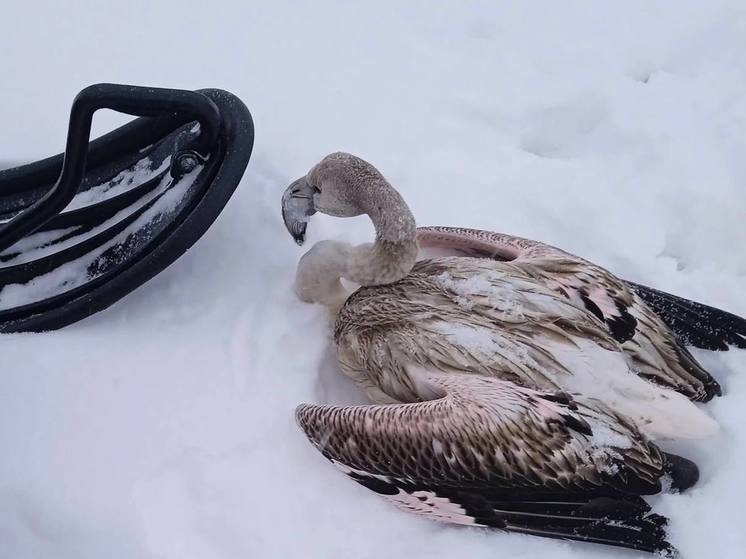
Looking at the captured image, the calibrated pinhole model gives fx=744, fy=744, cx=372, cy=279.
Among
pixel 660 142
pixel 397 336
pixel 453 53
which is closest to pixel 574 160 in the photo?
pixel 660 142

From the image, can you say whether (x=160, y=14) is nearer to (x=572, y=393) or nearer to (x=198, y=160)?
(x=198, y=160)

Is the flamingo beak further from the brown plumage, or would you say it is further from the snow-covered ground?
the snow-covered ground

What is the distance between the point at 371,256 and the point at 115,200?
1.08 metres

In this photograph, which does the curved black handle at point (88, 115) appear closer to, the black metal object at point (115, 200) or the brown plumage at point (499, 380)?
the black metal object at point (115, 200)

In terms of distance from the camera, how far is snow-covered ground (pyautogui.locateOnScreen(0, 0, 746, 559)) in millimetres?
2402

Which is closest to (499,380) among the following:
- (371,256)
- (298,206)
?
(371,256)

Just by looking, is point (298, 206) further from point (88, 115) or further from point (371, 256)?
point (88, 115)

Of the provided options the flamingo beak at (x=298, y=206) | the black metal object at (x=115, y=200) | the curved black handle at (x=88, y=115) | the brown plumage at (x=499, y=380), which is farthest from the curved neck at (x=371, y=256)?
the curved black handle at (x=88, y=115)

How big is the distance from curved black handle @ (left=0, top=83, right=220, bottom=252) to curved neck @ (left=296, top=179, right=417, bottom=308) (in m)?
0.64

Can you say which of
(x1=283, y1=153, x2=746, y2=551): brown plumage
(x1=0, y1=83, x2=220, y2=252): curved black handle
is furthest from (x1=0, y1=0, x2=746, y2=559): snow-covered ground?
(x1=0, y1=83, x2=220, y2=252): curved black handle

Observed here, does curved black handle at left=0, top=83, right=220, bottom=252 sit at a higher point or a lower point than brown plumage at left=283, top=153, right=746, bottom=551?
higher

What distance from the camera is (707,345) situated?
2.94 meters

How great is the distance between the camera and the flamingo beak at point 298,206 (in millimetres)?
2943

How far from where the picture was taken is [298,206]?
2.96 metres
